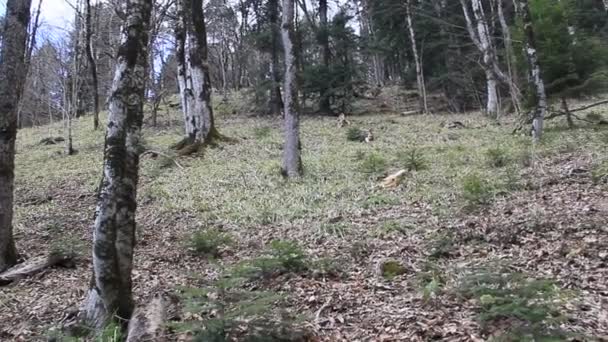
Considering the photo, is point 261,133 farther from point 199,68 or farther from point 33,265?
point 33,265

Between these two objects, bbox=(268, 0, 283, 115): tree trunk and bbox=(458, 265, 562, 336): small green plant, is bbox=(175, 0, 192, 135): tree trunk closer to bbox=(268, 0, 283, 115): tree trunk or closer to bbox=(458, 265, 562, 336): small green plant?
bbox=(268, 0, 283, 115): tree trunk

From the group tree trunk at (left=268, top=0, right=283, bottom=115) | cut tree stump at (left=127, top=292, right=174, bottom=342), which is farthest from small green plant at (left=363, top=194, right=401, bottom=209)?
tree trunk at (left=268, top=0, right=283, bottom=115)

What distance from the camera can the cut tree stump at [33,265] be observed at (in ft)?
19.4

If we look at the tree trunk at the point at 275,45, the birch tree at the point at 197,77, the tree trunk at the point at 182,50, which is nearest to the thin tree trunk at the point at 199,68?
the birch tree at the point at 197,77

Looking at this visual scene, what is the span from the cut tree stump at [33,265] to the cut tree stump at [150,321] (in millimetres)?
2654

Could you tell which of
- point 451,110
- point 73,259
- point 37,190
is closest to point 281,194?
point 73,259

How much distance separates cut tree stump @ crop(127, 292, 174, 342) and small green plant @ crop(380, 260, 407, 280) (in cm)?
193

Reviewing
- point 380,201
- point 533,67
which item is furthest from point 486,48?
point 380,201

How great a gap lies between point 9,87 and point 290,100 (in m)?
5.01

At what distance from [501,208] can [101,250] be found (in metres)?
4.75

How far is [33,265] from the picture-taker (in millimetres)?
6168

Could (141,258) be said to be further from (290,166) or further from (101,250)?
(290,166)

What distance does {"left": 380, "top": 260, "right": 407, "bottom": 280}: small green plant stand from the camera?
4.77 metres

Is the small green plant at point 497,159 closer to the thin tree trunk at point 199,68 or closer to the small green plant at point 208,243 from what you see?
the small green plant at point 208,243
